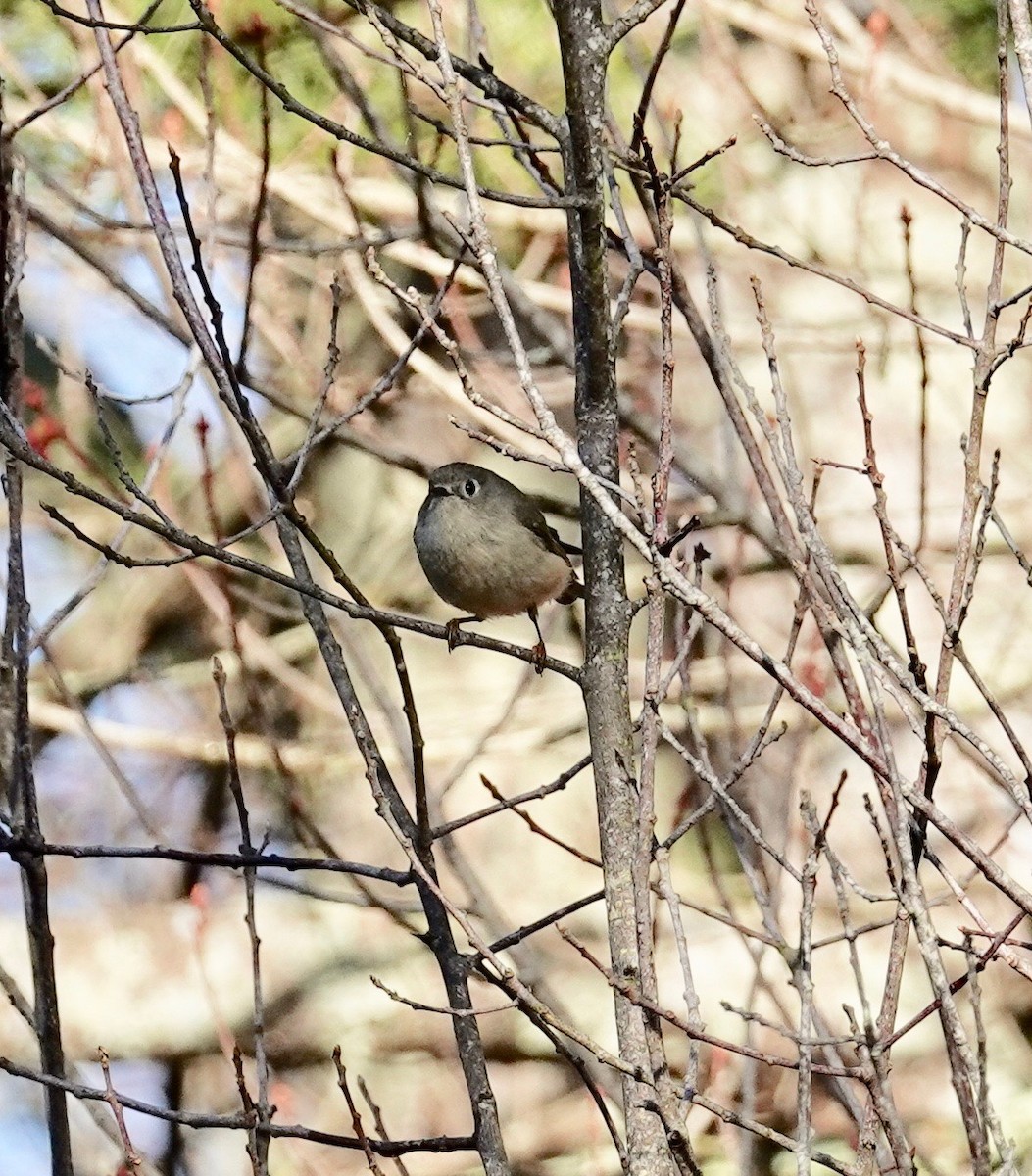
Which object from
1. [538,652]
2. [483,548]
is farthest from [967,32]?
[538,652]

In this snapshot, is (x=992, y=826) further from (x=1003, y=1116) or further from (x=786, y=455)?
(x=786, y=455)

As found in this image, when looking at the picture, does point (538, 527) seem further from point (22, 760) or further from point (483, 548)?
point (22, 760)

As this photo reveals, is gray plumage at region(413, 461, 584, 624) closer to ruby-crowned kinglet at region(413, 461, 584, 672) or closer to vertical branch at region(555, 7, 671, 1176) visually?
ruby-crowned kinglet at region(413, 461, 584, 672)

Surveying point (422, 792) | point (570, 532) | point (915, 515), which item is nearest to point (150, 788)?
point (570, 532)

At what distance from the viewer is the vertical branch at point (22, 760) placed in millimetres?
2254

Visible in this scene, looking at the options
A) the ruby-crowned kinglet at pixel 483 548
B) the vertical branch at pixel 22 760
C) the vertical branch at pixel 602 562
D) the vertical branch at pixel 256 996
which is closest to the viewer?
the vertical branch at pixel 602 562

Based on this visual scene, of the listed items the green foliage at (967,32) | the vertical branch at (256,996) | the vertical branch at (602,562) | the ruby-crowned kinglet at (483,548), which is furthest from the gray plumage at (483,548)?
the green foliage at (967,32)

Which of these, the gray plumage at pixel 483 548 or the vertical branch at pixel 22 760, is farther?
the gray plumage at pixel 483 548

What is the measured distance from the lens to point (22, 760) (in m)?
2.39

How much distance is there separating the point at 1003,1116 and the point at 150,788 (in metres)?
3.83

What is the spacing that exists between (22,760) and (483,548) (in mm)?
1694

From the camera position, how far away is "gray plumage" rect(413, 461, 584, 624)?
3.88m

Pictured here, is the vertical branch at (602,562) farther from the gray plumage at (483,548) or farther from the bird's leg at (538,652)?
the gray plumage at (483,548)

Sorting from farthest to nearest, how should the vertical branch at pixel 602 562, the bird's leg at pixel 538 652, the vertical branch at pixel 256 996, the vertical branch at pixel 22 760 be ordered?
the bird's leg at pixel 538 652, the vertical branch at pixel 22 760, the vertical branch at pixel 256 996, the vertical branch at pixel 602 562
